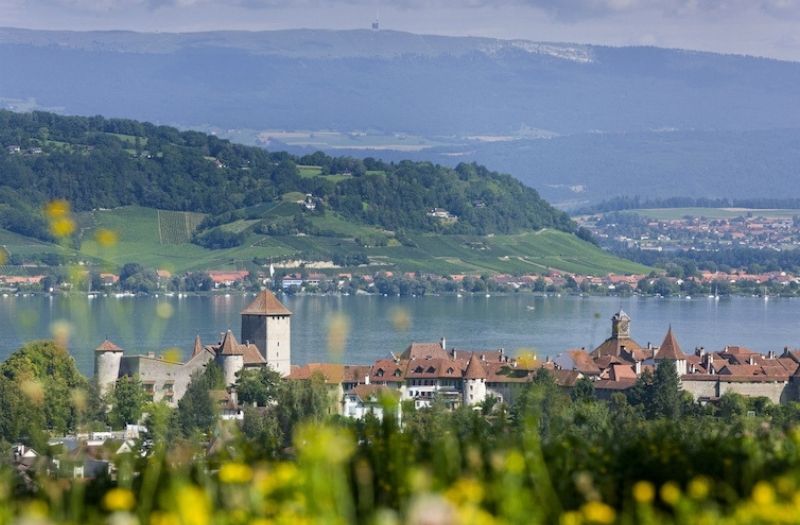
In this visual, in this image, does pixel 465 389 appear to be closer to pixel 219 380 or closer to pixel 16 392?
pixel 219 380

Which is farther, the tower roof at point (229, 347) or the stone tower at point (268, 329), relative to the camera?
the stone tower at point (268, 329)

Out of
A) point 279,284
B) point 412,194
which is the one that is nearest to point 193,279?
point 279,284

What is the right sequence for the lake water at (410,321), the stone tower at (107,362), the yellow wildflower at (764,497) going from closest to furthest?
1. the yellow wildflower at (764,497)
2. the stone tower at (107,362)
3. the lake water at (410,321)

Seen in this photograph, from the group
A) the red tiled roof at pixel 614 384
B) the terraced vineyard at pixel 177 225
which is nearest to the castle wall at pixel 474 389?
the red tiled roof at pixel 614 384

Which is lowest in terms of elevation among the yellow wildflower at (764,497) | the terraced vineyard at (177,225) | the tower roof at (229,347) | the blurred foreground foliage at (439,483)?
the tower roof at (229,347)

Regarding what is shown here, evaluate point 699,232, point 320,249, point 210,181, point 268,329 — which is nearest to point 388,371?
point 268,329

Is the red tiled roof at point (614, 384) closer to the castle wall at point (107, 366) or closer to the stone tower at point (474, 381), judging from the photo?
the stone tower at point (474, 381)
